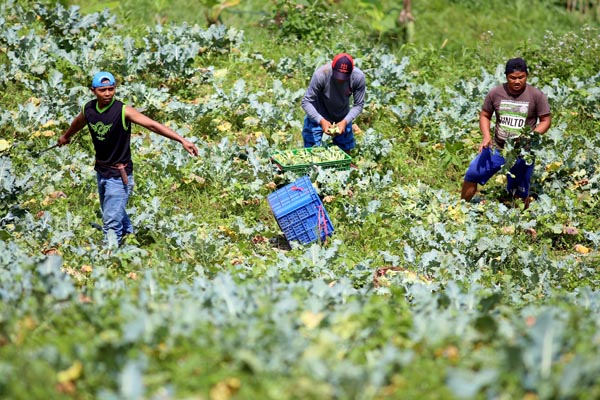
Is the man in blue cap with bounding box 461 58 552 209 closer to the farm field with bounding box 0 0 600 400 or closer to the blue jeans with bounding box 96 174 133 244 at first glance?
the farm field with bounding box 0 0 600 400

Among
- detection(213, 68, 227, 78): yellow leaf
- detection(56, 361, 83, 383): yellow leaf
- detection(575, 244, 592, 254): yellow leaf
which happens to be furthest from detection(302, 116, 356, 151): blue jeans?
detection(56, 361, 83, 383): yellow leaf

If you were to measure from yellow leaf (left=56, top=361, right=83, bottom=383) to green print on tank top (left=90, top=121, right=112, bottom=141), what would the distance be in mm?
3378

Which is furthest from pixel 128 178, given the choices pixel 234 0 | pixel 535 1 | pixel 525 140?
pixel 535 1

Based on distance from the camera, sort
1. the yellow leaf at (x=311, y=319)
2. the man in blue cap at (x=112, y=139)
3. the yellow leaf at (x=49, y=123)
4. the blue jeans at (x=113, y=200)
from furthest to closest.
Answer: the yellow leaf at (x=49, y=123), the blue jeans at (x=113, y=200), the man in blue cap at (x=112, y=139), the yellow leaf at (x=311, y=319)

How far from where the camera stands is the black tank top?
6605mm

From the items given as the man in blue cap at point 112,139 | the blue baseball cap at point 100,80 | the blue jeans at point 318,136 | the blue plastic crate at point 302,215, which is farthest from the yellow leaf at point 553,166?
the blue baseball cap at point 100,80

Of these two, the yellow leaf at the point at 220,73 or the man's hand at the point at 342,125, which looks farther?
the yellow leaf at the point at 220,73

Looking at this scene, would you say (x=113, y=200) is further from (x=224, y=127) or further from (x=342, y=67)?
(x=224, y=127)

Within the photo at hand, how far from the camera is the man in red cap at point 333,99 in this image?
26.5ft

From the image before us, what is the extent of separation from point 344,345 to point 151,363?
37.2 inches

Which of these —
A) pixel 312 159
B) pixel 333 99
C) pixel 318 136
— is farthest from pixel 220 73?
pixel 312 159

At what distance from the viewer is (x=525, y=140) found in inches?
315

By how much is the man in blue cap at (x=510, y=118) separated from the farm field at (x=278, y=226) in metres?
0.27

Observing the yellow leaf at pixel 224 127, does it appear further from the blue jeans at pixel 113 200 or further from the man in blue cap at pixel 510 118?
the man in blue cap at pixel 510 118
